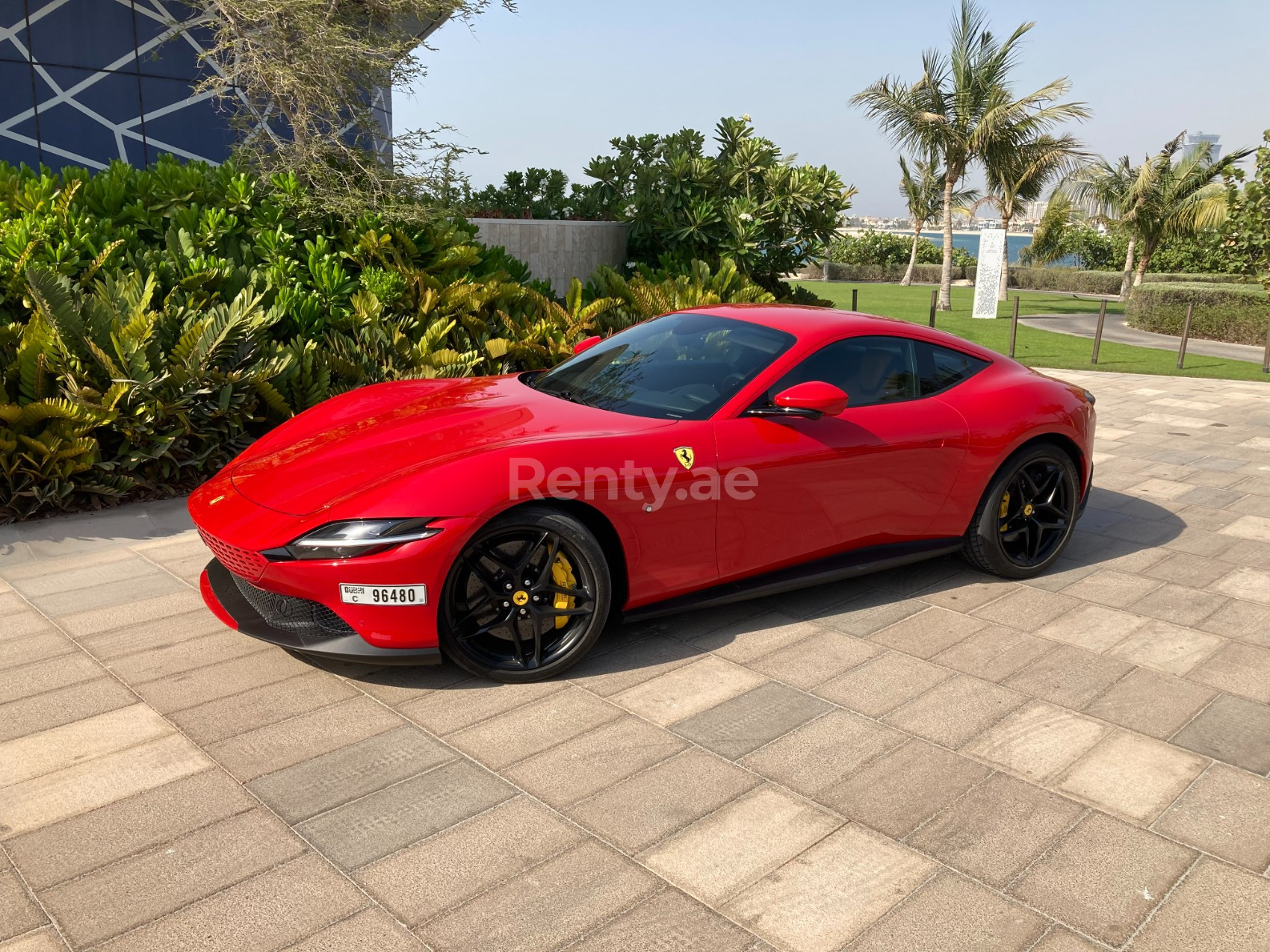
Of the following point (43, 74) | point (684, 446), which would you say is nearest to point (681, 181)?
point (684, 446)

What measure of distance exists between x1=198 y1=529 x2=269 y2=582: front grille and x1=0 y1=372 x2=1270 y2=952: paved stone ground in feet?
1.52

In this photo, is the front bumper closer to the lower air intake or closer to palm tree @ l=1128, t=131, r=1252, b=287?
the lower air intake

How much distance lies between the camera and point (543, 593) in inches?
150

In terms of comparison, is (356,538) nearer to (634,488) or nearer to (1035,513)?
(634,488)

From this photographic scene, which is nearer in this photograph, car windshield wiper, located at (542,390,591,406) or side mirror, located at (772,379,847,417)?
side mirror, located at (772,379,847,417)

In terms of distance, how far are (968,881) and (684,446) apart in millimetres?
1956

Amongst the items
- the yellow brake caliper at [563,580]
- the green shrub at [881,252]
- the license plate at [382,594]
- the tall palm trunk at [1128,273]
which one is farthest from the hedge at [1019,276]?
the license plate at [382,594]

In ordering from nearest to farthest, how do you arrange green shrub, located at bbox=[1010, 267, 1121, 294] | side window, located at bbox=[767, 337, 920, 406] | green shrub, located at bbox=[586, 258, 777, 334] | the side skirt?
the side skirt → side window, located at bbox=[767, 337, 920, 406] → green shrub, located at bbox=[586, 258, 777, 334] → green shrub, located at bbox=[1010, 267, 1121, 294]

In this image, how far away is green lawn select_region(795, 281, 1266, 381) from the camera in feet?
52.3

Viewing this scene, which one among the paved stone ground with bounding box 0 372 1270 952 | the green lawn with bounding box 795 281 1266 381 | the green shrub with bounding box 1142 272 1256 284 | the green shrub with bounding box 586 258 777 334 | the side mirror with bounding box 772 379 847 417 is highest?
the green shrub with bounding box 1142 272 1256 284

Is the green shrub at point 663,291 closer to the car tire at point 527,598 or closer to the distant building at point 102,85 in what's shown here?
the car tire at point 527,598

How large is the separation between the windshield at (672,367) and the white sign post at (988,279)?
17.2 m

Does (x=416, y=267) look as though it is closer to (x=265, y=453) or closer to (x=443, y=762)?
(x=265, y=453)

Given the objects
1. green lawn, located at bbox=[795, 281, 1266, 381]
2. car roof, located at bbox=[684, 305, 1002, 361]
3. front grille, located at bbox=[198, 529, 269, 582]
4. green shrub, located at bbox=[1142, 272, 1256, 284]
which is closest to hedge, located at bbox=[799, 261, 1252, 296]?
green shrub, located at bbox=[1142, 272, 1256, 284]
